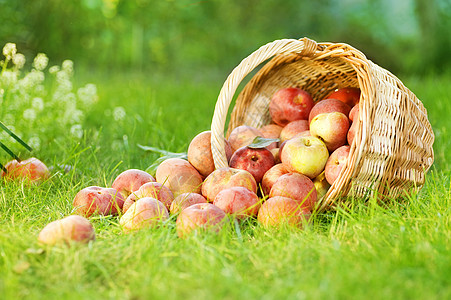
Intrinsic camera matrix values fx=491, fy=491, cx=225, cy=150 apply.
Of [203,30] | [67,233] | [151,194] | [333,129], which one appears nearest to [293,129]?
[333,129]

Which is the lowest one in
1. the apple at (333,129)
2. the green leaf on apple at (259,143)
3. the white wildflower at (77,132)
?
the white wildflower at (77,132)

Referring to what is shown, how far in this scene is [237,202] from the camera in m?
2.01

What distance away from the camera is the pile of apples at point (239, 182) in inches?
75.0

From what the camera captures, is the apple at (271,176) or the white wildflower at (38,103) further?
the white wildflower at (38,103)

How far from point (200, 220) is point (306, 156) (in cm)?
63

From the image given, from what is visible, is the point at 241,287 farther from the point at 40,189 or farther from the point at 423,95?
the point at 423,95

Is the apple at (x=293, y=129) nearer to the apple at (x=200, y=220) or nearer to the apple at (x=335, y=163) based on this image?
the apple at (x=335, y=163)

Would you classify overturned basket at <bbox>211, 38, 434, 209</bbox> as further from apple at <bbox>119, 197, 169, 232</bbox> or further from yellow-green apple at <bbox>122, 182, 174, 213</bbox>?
apple at <bbox>119, 197, 169, 232</bbox>

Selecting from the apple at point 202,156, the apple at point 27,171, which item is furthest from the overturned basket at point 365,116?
the apple at point 27,171

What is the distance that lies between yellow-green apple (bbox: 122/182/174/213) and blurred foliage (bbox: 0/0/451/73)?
24.7 ft

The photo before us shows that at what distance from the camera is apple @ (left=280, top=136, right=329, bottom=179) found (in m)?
2.21

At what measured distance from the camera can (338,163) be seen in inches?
85.3

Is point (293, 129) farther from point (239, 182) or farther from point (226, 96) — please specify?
point (239, 182)

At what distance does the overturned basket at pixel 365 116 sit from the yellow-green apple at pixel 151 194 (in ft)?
0.97
